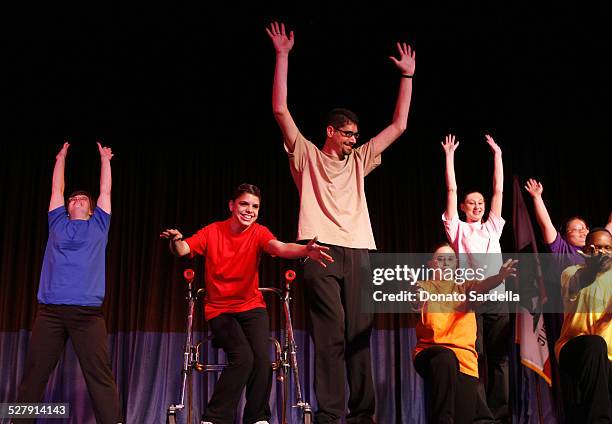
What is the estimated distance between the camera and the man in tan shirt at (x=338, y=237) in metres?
2.99

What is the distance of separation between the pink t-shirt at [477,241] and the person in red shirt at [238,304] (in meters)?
1.30

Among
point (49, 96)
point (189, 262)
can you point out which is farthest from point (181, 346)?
point (49, 96)

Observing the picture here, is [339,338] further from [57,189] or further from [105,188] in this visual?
[57,189]

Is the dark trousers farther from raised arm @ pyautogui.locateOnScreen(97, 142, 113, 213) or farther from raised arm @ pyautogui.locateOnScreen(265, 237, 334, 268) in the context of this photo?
raised arm @ pyautogui.locateOnScreen(97, 142, 113, 213)

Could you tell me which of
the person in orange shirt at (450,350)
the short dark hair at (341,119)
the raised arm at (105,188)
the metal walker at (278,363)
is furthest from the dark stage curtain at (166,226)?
the short dark hair at (341,119)

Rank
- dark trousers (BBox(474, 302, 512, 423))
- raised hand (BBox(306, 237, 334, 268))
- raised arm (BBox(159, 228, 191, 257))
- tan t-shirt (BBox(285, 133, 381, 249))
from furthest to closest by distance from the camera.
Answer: dark trousers (BBox(474, 302, 512, 423)), raised arm (BBox(159, 228, 191, 257)), tan t-shirt (BBox(285, 133, 381, 249)), raised hand (BBox(306, 237, 334, 268))

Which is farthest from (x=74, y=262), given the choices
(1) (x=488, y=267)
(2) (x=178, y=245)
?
(1) (x=488, y=267)

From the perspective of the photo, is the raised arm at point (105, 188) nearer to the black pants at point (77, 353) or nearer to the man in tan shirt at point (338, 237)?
the black pants at point (77, 353)

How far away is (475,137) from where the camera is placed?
596 cm

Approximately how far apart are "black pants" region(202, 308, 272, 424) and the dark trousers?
4.21ft

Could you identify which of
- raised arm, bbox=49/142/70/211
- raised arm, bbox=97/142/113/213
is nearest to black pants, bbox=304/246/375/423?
raised arm, bbox=97/142/113/213

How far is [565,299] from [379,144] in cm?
137

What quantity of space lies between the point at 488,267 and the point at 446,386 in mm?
1094

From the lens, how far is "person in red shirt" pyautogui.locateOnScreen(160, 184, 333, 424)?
3.39 meters
